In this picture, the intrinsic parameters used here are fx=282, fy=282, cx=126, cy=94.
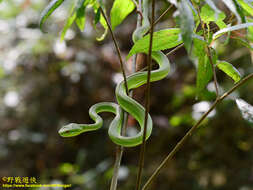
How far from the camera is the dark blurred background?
340cm

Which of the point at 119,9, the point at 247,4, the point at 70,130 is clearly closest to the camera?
the point at 247,4

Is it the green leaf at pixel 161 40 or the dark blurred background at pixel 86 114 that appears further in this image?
the dark blurred background at pixel 86 114

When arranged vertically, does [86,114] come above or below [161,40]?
below

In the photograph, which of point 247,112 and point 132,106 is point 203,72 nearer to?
point 247,112

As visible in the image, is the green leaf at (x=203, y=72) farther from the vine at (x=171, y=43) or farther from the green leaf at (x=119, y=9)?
the green leaf at (x=119, y=9)

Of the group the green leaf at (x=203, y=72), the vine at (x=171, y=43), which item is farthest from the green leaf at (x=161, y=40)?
the green leaf at (x=203, y=72)

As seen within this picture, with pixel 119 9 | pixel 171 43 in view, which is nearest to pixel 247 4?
pixel 171 43

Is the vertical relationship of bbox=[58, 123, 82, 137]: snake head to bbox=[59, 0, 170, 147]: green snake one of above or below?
below

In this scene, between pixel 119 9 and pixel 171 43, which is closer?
pixel 171 43

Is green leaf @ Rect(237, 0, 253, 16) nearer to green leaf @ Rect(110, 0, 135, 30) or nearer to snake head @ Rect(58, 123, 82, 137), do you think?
green leaf @ Rect(110, 0, 135, 30)

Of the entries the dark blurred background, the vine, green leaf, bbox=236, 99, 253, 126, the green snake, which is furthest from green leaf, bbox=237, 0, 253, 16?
the dark blurred background

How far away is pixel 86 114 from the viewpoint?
4113 mm

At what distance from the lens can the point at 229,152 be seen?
3613 millimetres

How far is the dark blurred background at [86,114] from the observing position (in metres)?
3.40
